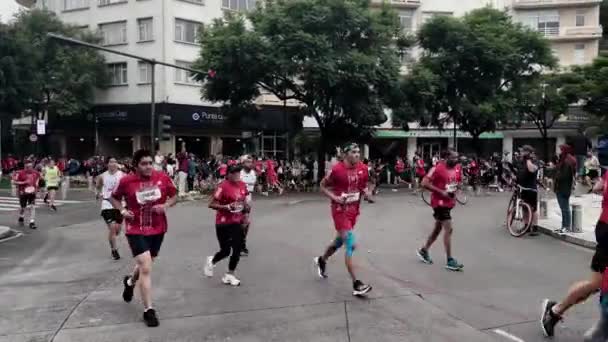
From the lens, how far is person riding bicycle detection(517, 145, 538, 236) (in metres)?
12.6

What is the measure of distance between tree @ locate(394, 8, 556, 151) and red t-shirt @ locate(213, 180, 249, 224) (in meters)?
23.4

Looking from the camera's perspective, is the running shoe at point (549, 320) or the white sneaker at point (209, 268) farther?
the white sneaker at point (209, 268)

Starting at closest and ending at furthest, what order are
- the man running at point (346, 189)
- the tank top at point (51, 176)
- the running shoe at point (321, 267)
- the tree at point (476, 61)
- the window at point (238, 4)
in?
the man running at point (346, 189) < the running shoe at point (321, 267) < the tank top at point (51, 176) < the tree at point (476, 61) < the window at point (238, 4)

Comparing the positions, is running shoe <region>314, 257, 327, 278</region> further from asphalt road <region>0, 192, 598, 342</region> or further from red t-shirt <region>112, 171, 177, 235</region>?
red t-shirt <region>112, 171, 177, 235</region>

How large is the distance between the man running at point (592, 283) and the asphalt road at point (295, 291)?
22 cm

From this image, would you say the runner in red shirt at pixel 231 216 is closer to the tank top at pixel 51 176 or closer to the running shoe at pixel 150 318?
the running shoe at pixel 150 318

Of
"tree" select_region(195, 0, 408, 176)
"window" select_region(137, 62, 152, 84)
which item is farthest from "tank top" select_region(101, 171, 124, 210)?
"window" select_region(137, 62, 152, 84)

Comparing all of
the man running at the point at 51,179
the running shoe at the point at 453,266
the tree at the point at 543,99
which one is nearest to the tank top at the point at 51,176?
the man running at the point at 51,179

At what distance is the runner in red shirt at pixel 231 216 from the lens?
26.1 ft

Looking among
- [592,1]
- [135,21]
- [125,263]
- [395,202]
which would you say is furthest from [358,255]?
[592,1]

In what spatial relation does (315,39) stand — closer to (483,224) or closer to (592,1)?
(483,224)

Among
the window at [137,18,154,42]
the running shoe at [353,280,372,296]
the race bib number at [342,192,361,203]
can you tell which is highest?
the window at [137,18,154,42]

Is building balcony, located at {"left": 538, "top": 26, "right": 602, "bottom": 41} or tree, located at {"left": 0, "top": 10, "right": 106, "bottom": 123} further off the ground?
building balcony, located at {"left": 538, "top": 26, "right": 602, "bottom": 41}

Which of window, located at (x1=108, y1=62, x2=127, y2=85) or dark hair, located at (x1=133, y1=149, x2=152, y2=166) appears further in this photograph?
window, located at (x1=108, y1=62, x2=127, y2=85)
